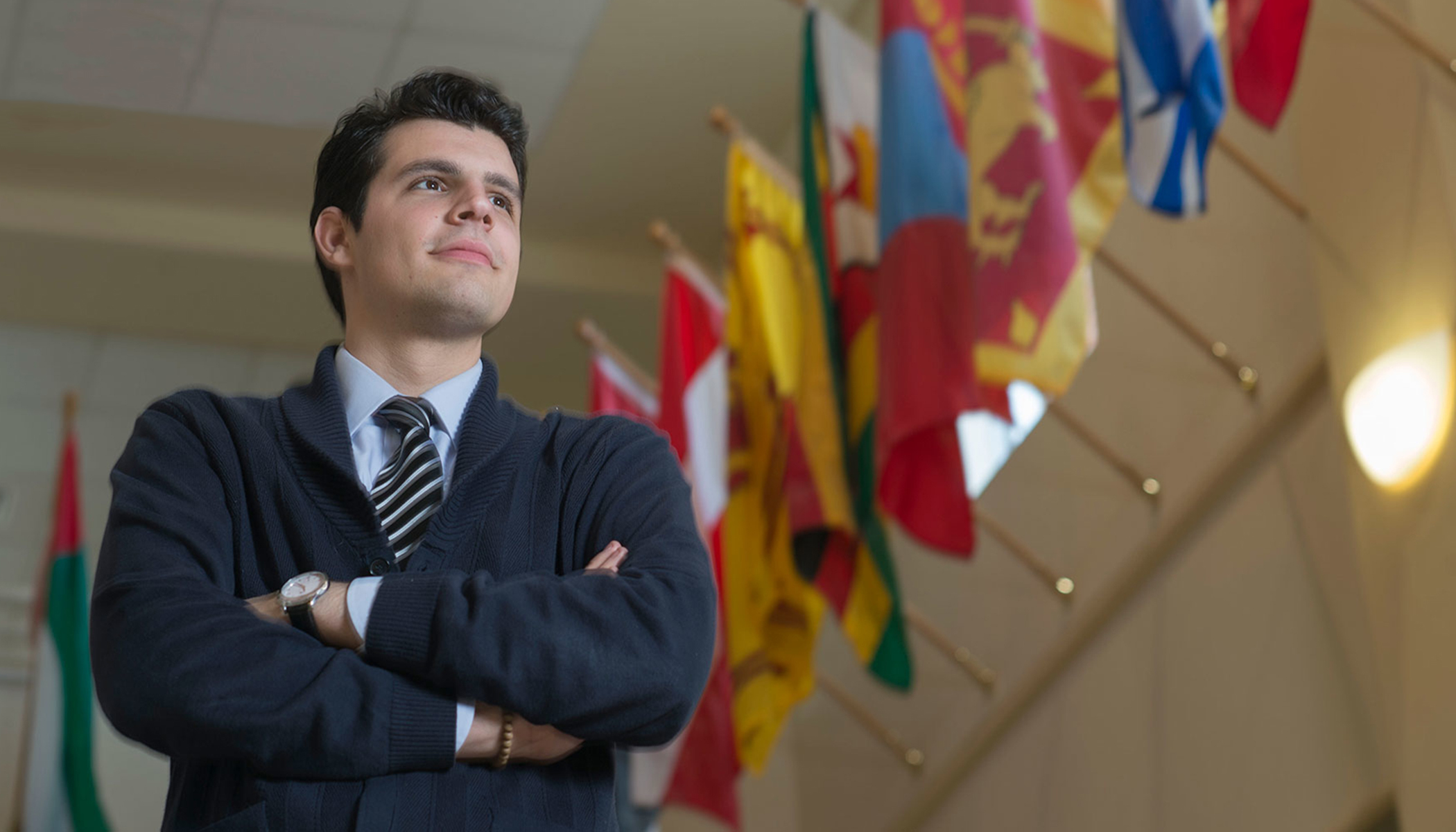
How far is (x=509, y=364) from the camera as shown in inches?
300

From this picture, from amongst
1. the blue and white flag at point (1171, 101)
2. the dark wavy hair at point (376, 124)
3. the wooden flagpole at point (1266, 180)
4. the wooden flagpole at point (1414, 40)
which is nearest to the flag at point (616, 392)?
the wooden flagpole at point (1266, 180)

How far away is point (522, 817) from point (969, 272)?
2235 millimetres

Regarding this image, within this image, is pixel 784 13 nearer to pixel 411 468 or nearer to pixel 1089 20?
pixel 1089 20

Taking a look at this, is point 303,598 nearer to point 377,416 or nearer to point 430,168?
point 377,416

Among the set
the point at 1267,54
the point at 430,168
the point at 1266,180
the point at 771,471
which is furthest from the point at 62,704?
the point at 430,168

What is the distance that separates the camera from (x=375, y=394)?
133cm

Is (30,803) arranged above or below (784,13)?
below

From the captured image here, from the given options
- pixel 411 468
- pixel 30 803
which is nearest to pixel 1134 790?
pixel 411 468

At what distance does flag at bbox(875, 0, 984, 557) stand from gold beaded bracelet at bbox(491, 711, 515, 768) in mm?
2018

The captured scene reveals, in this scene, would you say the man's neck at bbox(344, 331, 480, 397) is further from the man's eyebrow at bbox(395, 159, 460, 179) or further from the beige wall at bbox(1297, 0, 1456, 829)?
the beige wall at bbox(1297, 0, 1456, 829)

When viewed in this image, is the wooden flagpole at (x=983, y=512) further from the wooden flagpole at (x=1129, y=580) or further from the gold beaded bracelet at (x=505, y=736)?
the gold beaded bracelet at (x=505, y=736)

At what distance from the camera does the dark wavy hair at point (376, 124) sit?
1418mm

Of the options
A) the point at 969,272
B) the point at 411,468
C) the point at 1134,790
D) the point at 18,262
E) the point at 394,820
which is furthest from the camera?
the point at 18,262

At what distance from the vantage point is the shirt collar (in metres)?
1.32
